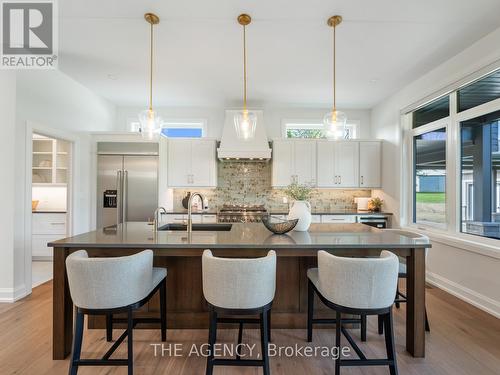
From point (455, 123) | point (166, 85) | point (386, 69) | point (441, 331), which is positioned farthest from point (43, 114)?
point (455, 123)

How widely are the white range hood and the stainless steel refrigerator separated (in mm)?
1212

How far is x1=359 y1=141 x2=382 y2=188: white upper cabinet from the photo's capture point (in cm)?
499

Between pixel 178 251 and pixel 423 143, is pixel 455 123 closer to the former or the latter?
pixel 423 143

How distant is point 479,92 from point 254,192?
3.64 metres

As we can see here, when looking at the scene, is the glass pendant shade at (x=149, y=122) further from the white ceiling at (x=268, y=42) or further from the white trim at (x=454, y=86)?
the white trim at (x=454, y=86)

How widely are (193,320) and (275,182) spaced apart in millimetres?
3070

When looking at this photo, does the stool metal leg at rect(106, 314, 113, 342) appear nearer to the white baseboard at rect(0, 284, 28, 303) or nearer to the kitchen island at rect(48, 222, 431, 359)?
the kitchen island at rect(48, 222, 431, 359)

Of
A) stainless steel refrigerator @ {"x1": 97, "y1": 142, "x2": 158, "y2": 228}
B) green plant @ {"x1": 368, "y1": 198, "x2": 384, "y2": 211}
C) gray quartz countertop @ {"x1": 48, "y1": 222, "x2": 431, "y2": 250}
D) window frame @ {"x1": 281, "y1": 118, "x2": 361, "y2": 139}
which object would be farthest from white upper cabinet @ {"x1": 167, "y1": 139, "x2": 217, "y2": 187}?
green plant @ {"x1": 368, "y1": 198, "x2": 384, "y2": 211}

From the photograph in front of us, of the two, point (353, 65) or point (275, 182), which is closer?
point (353, 65)

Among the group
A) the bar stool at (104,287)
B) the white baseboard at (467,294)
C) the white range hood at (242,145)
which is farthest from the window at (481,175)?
the bar stool at (104,287)

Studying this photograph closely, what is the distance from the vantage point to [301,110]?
17.4ft


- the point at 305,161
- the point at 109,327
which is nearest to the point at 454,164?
the point at 305,161

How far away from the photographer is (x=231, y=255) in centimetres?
204

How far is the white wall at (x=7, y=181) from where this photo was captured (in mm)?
2988
